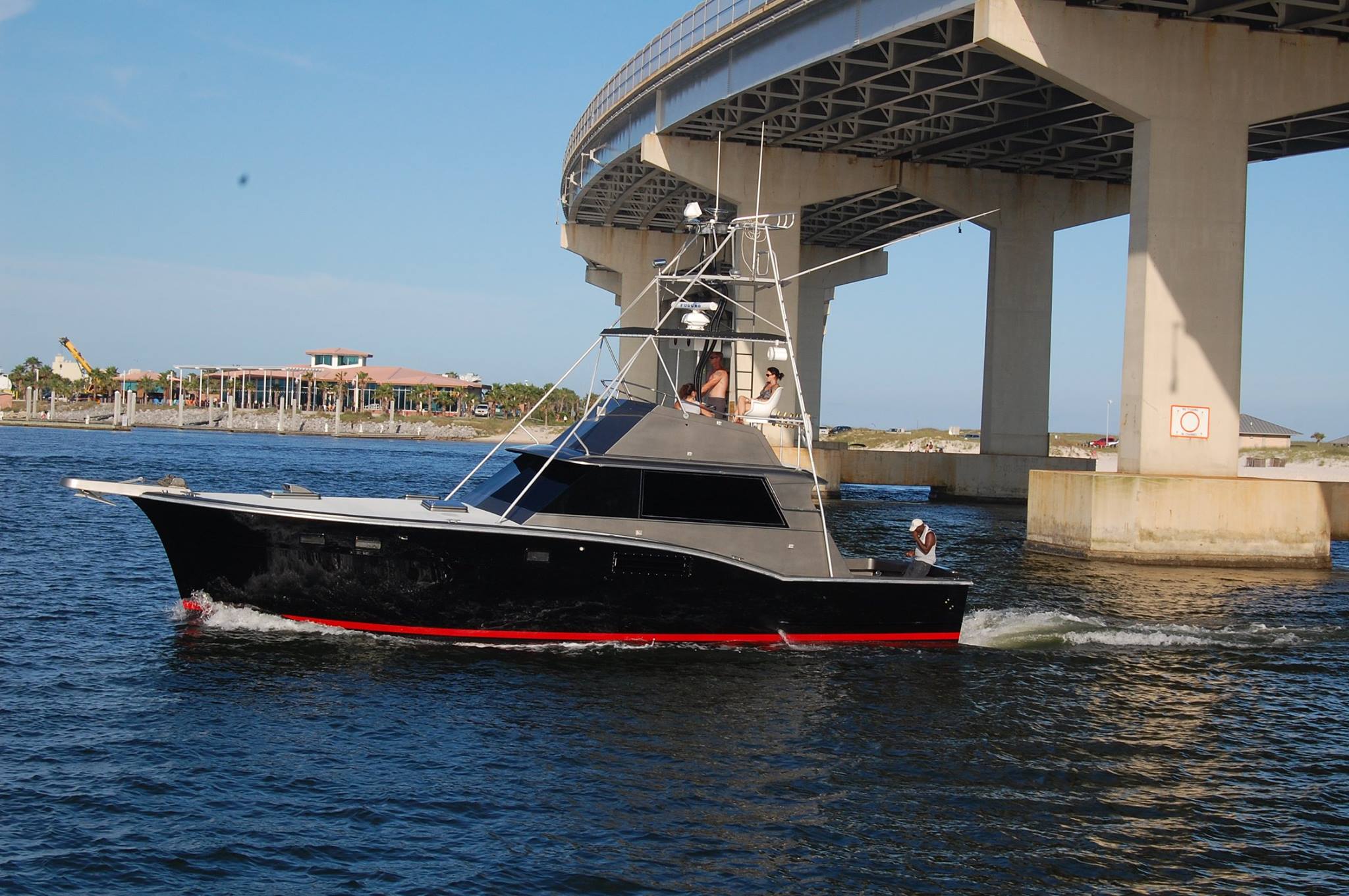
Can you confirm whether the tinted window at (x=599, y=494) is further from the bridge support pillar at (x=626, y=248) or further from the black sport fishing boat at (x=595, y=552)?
the bridge support pillar at (x=626, y=248)

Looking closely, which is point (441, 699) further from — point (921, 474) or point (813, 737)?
point (921, 474)

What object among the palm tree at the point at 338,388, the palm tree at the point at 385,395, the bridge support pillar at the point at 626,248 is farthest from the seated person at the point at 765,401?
the palm tree at the point at 385,395

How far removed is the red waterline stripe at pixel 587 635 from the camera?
13664 mm

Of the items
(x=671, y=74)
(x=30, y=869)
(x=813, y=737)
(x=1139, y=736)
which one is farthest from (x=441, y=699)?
(x=671, y=74)

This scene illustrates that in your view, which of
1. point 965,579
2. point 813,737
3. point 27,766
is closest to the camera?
point 27,766

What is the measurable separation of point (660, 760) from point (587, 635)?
3939 mm

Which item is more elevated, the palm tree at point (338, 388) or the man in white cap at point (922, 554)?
the palm tree at point (338, 388)

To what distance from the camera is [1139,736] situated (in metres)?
11.4

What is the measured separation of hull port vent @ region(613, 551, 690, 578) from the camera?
1366 cm

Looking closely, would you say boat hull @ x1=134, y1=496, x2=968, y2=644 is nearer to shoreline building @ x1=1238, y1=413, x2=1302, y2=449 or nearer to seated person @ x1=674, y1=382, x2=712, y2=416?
seated person @ x1=674, y1=382, x2=712, y2=416

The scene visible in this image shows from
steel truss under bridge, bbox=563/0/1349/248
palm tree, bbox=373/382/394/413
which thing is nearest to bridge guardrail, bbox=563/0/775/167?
steel truss under bridge, bbox=563/0/1349/248

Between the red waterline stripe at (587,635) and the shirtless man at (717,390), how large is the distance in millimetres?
2884

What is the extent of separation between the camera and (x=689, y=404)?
15188mm

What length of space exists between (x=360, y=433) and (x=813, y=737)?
155 meters
